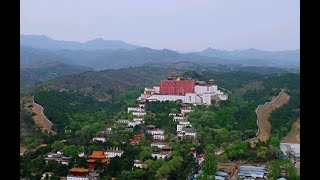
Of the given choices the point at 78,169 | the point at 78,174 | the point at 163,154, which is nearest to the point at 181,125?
the point at 163,154

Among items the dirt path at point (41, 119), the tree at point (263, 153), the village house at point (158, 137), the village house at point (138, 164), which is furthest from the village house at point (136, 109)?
the tree at point (263, 153)

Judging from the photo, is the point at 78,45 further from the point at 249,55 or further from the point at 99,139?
the point at 99,139

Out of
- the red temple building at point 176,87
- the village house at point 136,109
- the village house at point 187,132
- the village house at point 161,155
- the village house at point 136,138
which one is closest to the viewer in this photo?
the village house at point 161,155

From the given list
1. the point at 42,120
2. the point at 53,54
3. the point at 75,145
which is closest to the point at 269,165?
the point at 75,145

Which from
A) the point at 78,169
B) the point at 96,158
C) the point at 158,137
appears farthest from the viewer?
the point at 158,137

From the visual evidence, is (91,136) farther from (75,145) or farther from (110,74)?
(110,74)

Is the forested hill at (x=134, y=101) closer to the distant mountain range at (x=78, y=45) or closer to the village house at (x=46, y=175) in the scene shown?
the village house at (x=46, y=175)
